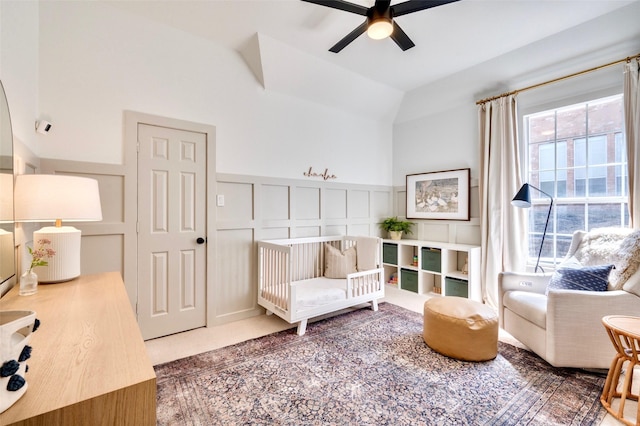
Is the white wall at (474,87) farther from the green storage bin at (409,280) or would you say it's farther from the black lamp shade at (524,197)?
the green storage bin at (409,280)

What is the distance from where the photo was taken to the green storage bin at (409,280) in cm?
405

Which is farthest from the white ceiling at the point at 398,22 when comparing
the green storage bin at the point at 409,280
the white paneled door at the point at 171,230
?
the green storage bin at the point at 409,280

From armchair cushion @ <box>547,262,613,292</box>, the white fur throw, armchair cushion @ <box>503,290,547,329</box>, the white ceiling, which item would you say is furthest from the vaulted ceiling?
armchair cushion @ <box>503,290,547,329</box>

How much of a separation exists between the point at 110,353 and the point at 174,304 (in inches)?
85.0

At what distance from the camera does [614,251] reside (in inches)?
88.4

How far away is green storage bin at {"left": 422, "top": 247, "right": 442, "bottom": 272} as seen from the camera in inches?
150

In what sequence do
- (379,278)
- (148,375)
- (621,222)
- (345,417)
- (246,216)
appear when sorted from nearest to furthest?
(148,375), (345,417), (621,222), (246,216), (379,278)

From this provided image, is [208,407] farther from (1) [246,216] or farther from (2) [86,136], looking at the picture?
(2) [86,136]

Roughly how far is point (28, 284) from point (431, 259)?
383 cm

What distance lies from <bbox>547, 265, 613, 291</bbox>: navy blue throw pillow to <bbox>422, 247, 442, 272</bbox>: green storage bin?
1522mm

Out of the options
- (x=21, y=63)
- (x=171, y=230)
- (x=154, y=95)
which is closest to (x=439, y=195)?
(x=171, y=230)

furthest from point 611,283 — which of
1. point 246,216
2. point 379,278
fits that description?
point 246,216

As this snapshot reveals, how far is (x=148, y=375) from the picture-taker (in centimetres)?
72

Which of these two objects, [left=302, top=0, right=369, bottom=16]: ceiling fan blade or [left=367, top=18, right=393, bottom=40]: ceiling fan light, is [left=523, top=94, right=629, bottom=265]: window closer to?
[left=367, top=18, right=393, bottom=40]: ceiling fan light
